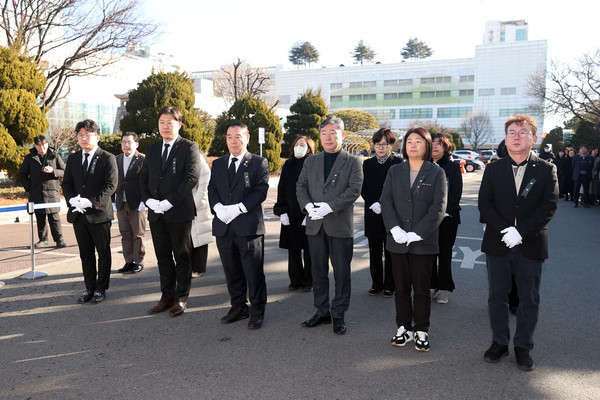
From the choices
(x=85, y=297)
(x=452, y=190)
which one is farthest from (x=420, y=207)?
(x=85, y=297)

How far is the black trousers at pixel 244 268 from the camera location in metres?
4.61

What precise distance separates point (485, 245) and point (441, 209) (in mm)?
456

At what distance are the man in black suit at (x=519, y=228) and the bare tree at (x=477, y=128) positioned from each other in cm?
8437

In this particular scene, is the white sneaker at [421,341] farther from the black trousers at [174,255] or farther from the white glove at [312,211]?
the black trousers at [174,255]

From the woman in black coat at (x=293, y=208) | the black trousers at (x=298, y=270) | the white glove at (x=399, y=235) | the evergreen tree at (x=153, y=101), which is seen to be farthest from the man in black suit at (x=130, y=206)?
→ the evergreen tree at (x=153, y=101)

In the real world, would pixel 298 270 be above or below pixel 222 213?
below

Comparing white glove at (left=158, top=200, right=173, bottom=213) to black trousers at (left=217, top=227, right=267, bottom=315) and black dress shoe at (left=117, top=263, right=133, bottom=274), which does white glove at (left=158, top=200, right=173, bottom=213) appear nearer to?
black trousers at (left=217, top=227, right=267, bottom=315)

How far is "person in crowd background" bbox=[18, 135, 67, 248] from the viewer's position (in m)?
8.28

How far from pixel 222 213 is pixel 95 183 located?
5.94ft

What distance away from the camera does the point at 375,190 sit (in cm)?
543

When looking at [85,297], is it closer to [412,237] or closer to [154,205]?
[154,205]

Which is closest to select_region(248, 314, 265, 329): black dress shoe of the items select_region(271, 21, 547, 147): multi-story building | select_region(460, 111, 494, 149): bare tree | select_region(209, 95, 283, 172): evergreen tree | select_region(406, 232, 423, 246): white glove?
select_region(406, 232, 423, 246): white glove

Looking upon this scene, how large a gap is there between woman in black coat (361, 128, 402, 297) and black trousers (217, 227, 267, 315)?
144cm

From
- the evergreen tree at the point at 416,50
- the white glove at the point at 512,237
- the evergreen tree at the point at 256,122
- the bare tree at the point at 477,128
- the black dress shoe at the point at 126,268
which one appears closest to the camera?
the white glove at the point at 512,237
